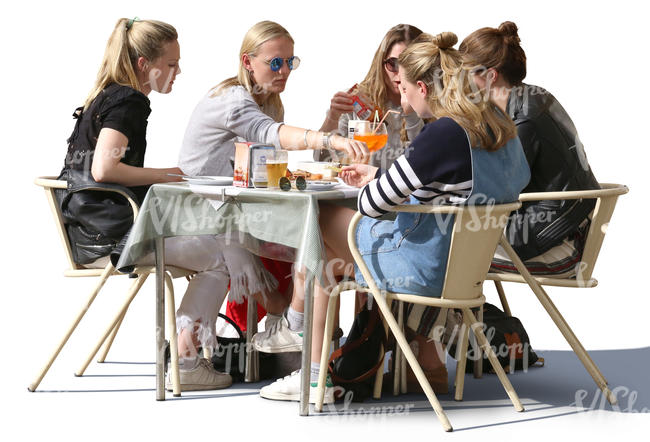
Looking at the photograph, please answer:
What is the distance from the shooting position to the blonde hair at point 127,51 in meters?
5.11

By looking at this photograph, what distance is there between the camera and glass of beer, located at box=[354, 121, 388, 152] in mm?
5031

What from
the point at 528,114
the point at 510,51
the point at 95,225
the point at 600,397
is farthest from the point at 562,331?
the point at 95,225

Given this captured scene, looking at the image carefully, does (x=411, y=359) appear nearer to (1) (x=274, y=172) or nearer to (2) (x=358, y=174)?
(2) (x=358, y=174)

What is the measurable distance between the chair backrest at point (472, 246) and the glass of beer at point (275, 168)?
854 mm

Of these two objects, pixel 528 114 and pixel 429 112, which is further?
pixel 528 114

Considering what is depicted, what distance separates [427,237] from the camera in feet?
14.2

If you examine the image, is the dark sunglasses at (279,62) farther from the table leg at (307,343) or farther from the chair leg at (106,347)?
the chair leg at (106,347)

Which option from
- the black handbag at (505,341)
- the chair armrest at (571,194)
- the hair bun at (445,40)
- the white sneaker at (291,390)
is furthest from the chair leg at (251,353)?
the hair bun at (445,40)

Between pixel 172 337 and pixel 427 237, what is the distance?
1.30 metres

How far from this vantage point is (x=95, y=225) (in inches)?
197

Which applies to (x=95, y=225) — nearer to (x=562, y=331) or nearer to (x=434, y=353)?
(x=434, y=353)

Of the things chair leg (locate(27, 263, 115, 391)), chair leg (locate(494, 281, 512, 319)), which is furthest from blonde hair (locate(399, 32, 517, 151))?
chair leg (locate(27, 263, 115, 391))

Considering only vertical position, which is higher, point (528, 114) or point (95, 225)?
point (528, 114)

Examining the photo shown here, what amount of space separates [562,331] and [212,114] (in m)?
1.96
